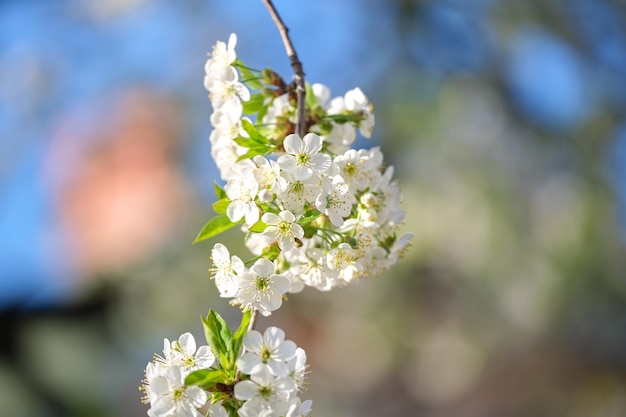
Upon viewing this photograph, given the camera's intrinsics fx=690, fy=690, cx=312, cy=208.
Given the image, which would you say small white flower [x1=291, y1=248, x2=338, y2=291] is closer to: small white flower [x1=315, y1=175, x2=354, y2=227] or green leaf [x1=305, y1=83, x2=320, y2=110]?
small white flower [x1=315, y1=175, x2=354, y2=227]

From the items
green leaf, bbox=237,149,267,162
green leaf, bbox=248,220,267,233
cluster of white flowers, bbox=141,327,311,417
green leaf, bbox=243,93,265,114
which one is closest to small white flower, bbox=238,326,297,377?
cluster of white flowers, bbox=141,327,311,417

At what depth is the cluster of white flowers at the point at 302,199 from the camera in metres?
0.77

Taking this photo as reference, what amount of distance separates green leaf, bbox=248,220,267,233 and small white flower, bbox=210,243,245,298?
4cm

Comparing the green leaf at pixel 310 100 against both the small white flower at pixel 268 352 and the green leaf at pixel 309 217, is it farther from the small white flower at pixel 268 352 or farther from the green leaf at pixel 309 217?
the small white flower at pixel 268 352

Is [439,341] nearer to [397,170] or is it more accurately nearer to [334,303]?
[334,303]

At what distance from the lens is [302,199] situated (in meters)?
0.78

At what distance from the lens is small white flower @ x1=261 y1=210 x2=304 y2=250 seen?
76 cm

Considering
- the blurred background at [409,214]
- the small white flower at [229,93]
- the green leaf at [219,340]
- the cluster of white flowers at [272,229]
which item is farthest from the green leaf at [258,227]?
the blurred background at [409,214]

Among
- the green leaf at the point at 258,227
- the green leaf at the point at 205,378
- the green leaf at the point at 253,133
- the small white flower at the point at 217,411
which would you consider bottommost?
the small white flower at the point at 217,411

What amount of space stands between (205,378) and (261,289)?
117mm

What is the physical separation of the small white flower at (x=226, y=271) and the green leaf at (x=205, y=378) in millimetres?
93

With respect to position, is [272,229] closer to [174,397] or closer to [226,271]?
[226,271]

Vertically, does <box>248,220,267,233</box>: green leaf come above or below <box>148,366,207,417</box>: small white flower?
above

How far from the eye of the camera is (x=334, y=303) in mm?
4957
